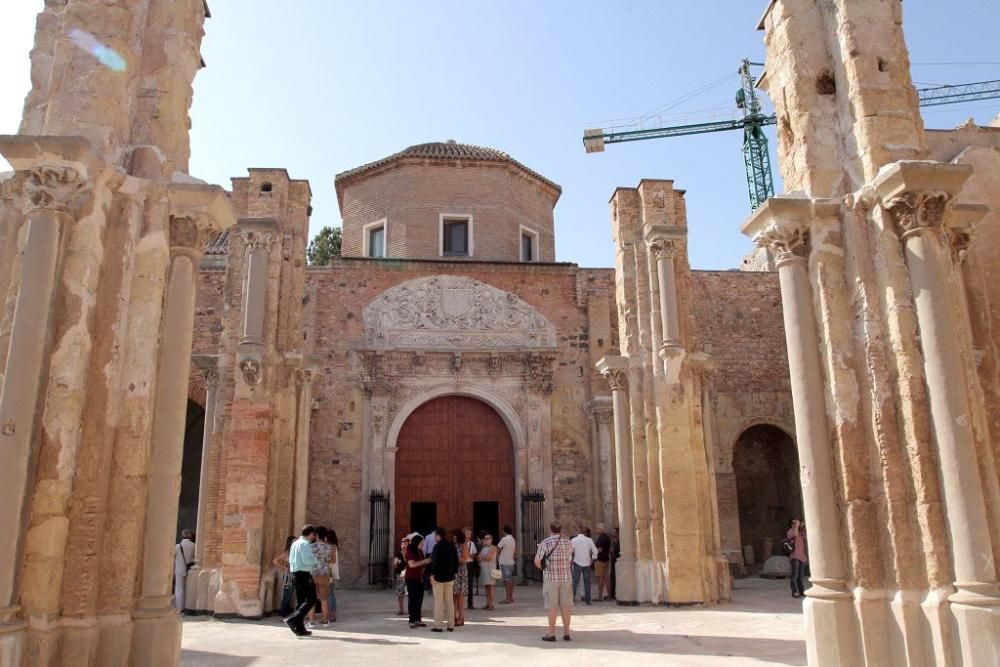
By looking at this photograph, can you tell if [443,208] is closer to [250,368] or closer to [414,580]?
[250,368]

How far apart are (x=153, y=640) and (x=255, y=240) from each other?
8397 millimetres

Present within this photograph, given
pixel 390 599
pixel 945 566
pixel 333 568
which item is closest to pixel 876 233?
pixel 945 566

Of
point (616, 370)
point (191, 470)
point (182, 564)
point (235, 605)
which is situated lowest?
point (235, 605)

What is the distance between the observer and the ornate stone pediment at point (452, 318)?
18.6 m

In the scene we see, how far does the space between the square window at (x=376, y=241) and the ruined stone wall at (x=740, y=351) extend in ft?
27.5

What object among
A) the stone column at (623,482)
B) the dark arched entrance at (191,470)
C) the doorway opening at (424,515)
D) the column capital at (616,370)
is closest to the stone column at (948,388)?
the column capital at (616,370)

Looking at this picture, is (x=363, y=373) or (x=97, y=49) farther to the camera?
(x=363, y=373)

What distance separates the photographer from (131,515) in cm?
566

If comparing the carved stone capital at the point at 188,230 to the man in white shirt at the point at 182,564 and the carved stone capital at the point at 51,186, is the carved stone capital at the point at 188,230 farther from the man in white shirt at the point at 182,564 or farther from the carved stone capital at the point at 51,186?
the man in white shirt at the point at 182,564

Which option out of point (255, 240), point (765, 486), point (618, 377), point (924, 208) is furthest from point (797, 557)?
point (255, 240)

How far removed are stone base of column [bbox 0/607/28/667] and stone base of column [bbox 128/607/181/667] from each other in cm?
77

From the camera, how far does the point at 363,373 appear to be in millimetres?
18250

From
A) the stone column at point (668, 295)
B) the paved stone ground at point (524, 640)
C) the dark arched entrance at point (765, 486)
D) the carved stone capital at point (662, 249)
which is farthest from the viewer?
the dark arched entrance at point (765, 486)

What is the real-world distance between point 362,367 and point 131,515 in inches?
498
